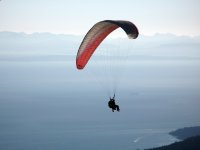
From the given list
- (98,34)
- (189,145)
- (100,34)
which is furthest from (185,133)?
(98,34)

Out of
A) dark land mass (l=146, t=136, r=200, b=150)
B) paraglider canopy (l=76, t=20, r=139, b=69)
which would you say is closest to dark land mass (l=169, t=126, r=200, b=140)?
dark land mass (l=146, t=136, r=200, b=150)

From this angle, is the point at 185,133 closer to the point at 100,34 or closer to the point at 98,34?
the point at 100,34

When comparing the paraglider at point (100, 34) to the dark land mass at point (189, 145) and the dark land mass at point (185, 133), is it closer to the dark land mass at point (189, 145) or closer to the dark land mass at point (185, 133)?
the dark land mass at point (189, 145)

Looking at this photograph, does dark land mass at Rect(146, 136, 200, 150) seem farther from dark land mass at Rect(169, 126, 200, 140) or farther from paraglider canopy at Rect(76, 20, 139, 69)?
paraglider canopy at Rect(76, 20, 139, 69)

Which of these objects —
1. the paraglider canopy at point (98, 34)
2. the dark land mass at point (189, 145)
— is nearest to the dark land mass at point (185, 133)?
the dark land mass at point (189, 145)

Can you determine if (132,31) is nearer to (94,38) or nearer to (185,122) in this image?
(94,38)

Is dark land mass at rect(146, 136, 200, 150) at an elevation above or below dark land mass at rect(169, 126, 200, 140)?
below

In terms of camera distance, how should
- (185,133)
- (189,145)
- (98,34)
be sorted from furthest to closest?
(185,133)
(189,145)
(98,34)

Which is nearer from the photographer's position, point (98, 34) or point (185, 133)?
point (98, 34)
